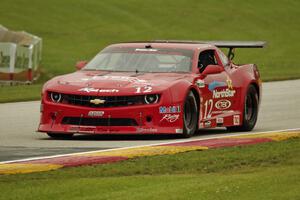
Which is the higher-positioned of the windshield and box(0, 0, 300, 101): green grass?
the windshield

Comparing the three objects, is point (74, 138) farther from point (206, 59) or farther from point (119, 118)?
point (206, 59)

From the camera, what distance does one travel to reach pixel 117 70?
16641mm

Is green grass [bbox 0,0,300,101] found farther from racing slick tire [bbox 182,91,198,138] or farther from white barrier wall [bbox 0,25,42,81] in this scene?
racing slick tire [bbox 182,91,198,138]

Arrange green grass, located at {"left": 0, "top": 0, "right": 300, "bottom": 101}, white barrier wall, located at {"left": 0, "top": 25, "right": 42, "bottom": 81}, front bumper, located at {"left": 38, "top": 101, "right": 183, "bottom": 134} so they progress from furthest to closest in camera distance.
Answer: green grass, located at {"left": 0, "top": 0, "right": 300, "bottom": 101} < white barrier wall, located at {"left": 0, "top": 25, "right": 42, "bottom": 81} < front bumper, located at {"left": 38, "top": 101, "right": 183, "bottom": 134}

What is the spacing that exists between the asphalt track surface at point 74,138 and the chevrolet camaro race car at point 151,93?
206 mm

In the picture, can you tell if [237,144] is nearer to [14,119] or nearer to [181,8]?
[14,119]

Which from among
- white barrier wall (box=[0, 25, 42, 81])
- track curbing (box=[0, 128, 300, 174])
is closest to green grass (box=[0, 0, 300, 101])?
white barrier wall (box=[0, 25, 42, 81])

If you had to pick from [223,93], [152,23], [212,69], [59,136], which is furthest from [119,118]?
[152,23]

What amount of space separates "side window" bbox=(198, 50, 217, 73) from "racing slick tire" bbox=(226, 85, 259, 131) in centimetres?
74

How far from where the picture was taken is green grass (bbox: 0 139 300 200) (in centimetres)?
991

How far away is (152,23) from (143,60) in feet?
117

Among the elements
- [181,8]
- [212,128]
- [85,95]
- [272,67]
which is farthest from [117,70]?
[181,8]

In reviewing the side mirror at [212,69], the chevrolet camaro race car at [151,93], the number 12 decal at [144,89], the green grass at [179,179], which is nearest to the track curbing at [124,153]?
the green grass at [179,179]

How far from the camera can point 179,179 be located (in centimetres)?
1085
